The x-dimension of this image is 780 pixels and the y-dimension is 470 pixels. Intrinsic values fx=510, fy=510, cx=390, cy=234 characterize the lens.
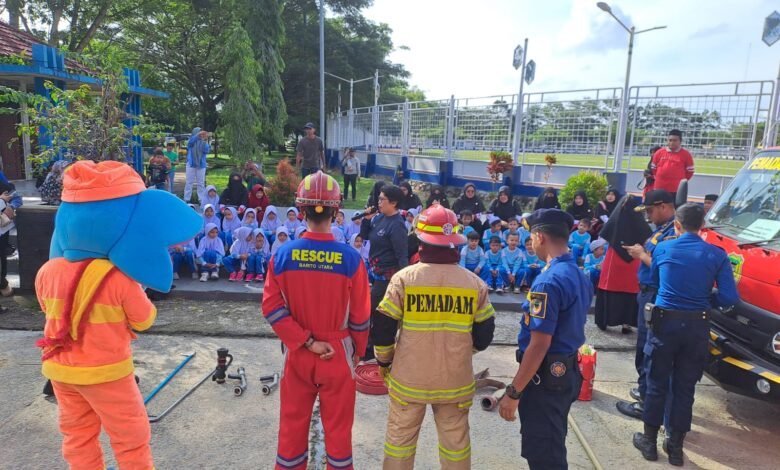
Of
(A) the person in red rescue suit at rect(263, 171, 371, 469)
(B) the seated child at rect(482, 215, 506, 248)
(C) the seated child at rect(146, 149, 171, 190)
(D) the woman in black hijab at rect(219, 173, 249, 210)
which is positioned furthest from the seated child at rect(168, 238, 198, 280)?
(A) the person in red rescue suit at rect(263, 171, 371, 469)

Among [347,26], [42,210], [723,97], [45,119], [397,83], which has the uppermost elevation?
[347,26]

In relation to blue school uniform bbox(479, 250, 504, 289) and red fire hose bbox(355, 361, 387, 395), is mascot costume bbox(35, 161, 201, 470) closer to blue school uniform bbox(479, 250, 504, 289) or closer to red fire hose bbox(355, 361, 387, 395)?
red fire hose bbox(355, 361, 387, 395)

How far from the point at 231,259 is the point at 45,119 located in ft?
9.68

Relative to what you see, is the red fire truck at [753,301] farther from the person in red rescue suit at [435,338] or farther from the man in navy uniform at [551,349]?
the person in red rescue suit at [435,338]

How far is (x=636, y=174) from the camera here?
11.4m

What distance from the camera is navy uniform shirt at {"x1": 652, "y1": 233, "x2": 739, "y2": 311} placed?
3.31m

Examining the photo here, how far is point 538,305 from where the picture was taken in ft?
8.44

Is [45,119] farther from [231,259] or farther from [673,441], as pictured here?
[673,441]

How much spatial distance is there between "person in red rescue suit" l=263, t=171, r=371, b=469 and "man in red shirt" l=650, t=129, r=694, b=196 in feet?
24.0

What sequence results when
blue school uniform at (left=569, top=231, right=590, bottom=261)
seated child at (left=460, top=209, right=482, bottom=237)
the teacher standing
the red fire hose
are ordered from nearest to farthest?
the red fire hose, the teacher standing, blue school uniform at (left=569, top=231, right=590, bottom=261), seated child at (left=460, top=209, right=482, bottom=237)

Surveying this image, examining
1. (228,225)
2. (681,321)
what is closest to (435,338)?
(681,321)

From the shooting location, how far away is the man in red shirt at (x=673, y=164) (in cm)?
819

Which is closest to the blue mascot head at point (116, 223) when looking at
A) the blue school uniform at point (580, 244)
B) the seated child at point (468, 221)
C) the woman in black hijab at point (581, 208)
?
the seated child at point (468, 221)

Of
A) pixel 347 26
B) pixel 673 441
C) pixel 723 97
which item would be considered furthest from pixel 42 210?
pixel 347 26
